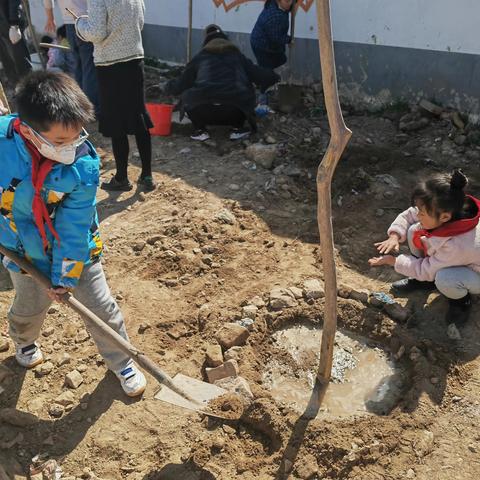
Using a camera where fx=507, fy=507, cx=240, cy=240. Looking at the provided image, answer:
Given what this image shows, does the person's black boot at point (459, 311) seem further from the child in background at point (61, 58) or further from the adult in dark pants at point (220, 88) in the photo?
the child in background at point (61, 58)

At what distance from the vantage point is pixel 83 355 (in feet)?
9.31

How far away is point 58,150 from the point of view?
196 cm

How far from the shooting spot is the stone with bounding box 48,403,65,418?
2.49 metres

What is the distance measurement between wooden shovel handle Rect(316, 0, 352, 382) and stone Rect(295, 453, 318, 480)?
43 cm

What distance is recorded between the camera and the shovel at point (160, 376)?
2164 mm

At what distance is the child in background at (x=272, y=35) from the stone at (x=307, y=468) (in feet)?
15.4

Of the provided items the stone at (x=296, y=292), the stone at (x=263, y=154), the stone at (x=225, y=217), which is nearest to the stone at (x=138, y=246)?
the stone at (x=225, y=217)

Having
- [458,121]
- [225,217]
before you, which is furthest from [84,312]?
[458,121]

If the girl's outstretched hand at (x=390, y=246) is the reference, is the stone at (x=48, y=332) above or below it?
below

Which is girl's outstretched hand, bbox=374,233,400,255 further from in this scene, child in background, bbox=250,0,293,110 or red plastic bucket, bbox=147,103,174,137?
child in background, bbox=250,0,293,110

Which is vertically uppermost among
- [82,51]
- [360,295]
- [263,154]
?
[82,51]

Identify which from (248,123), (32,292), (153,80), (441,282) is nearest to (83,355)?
(32,292)

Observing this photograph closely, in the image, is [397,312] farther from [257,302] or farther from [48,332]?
[48,332]

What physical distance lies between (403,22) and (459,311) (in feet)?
13.0
